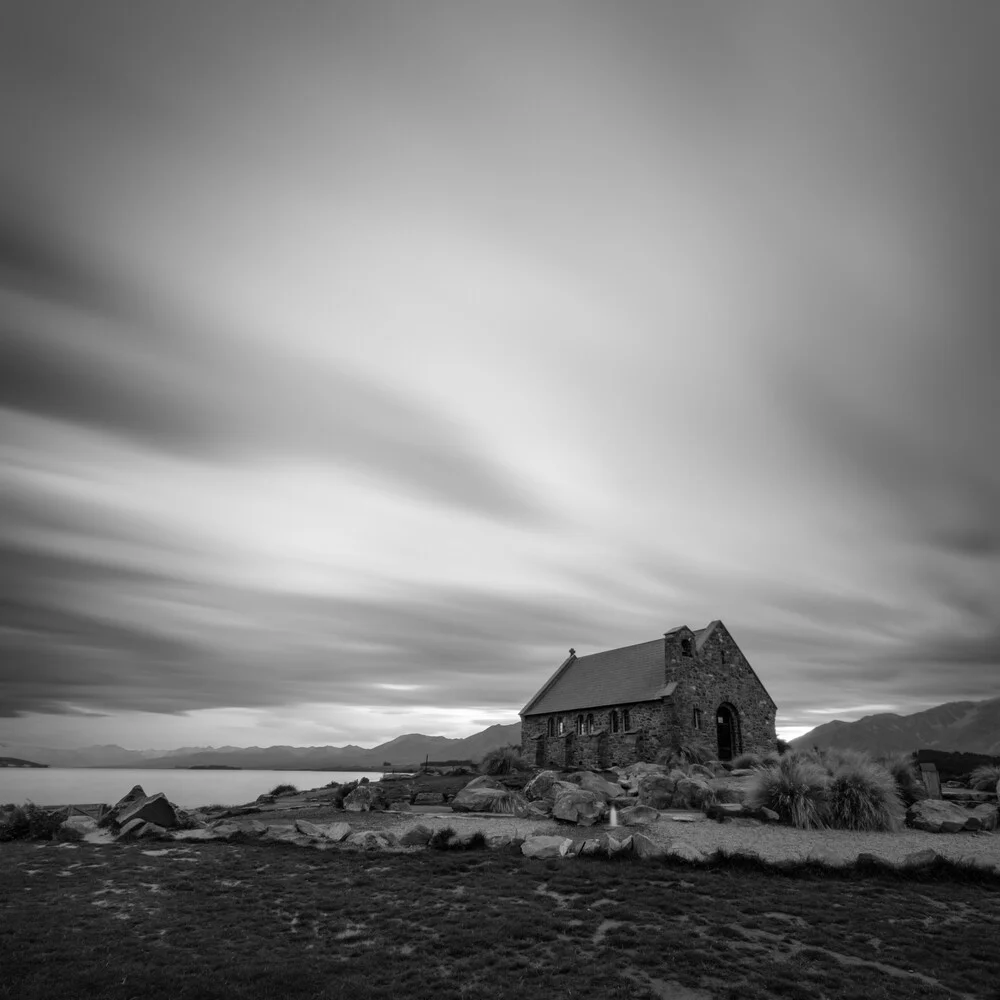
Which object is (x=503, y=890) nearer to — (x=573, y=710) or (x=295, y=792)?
(x=295, y=792)

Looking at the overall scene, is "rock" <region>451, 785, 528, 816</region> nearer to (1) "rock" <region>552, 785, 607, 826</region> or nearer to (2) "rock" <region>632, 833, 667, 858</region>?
(1) "rock" <region>552, 785, 607, 826</region>

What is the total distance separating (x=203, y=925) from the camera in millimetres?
10469

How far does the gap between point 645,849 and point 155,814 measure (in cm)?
1474

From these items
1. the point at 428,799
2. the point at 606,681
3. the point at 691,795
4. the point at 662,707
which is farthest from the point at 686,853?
the point at 606,681

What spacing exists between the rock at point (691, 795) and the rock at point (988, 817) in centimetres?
785

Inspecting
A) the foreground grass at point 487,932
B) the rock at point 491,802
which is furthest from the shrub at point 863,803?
the rock at point 491,802

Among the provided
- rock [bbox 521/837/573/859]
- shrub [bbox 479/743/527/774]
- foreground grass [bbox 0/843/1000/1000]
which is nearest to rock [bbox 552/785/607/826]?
rock [bbox 521/837/573/859]

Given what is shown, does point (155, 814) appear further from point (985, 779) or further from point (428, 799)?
point (985, 779)

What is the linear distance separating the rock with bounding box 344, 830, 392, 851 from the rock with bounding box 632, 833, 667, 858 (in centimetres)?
645

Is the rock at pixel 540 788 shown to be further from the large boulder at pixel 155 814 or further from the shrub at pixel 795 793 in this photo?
the large boulder at pixel 155 814

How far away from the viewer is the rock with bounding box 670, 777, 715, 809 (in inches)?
902

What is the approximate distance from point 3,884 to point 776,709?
46709mm

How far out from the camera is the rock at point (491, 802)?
77.6 feet

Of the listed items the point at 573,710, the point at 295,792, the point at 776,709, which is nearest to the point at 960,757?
the point at 776,709
